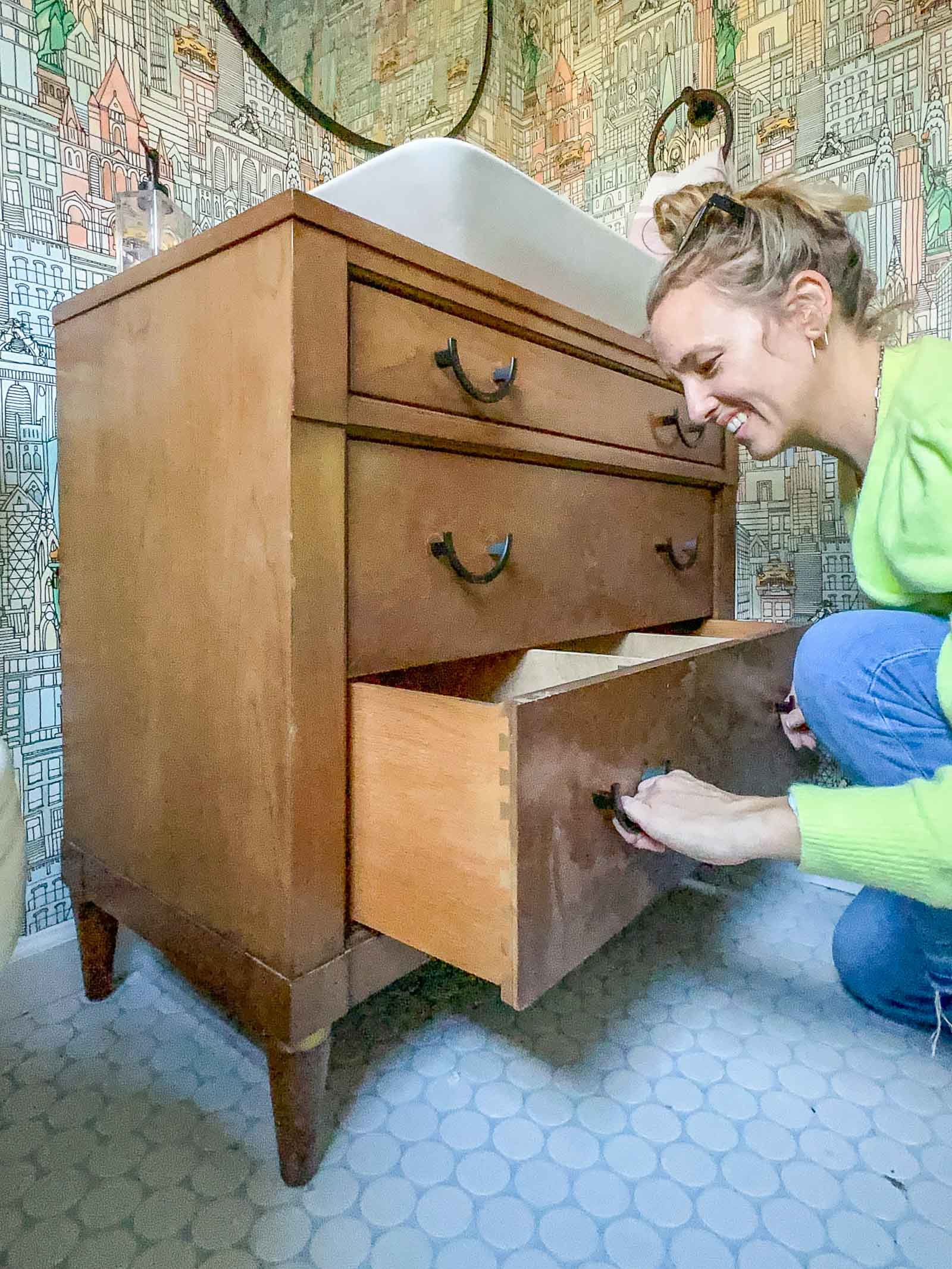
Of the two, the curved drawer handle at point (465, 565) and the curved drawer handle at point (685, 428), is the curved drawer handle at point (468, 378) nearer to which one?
→ the curved drawer handle at point (465, 565)

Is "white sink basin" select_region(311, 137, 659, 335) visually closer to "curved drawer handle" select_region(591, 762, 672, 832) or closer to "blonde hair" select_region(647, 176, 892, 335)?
"blonde hair" select_region(647, 176, 892, 335)

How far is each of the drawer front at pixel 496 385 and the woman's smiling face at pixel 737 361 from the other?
112 mm

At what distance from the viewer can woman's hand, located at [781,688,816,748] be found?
90 centimetres

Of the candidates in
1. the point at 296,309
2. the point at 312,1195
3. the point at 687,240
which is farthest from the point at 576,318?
the point at 312,1195

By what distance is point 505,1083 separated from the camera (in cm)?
77

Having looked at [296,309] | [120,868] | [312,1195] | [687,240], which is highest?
[687,240]

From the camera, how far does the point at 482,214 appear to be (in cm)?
73

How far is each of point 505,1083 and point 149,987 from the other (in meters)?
0.47

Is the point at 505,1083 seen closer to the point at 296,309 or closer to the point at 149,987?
the point at 149,987

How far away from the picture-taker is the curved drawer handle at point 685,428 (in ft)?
3.41

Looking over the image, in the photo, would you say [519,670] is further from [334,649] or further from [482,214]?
[482,214]

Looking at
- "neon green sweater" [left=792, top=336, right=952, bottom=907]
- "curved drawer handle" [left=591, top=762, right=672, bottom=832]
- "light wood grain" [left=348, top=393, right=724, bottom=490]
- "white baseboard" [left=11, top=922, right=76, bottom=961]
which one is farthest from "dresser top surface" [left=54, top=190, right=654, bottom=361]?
"white baseboard" [left=11, top=922, right=76, bottom=961]

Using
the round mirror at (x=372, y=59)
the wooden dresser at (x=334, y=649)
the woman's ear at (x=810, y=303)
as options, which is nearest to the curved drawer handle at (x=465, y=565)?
the wooden dresser at (x=334, y=649)

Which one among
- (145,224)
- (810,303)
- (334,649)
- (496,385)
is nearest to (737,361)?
(810,303)
